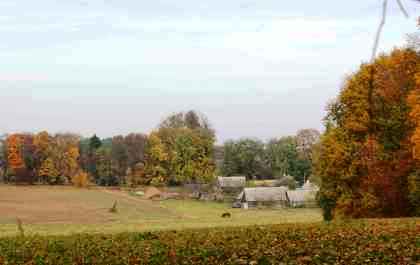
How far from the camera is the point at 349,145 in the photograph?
103 feet

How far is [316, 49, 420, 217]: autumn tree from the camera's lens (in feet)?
96.5

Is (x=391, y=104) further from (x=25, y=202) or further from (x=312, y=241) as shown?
(x=25, y=202)

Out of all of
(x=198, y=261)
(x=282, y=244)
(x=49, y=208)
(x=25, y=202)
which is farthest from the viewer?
(x=25, y=202)

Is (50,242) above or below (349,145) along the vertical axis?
below

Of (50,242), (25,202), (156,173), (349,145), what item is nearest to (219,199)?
(156,173)

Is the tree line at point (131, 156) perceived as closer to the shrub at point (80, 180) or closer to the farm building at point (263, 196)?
the shrub at point (80, 180)

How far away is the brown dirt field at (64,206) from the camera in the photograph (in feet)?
180

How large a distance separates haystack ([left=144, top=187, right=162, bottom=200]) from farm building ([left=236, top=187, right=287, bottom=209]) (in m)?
12.5

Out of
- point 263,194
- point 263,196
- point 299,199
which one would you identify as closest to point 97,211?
point 263,196

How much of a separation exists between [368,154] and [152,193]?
64.4 meters

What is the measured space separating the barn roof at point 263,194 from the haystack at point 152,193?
41.0 ft

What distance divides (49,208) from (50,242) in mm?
55766

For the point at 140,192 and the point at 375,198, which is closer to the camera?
the point at 375,198

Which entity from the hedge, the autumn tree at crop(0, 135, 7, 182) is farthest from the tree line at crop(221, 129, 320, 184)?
the hedge
